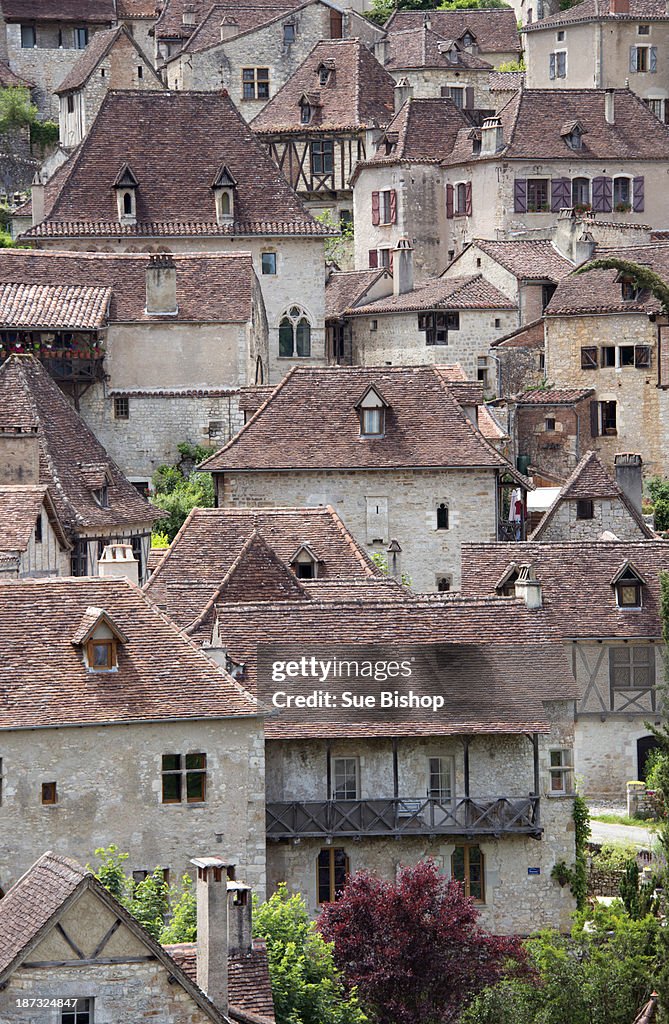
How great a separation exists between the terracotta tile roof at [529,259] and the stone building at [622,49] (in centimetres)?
1485

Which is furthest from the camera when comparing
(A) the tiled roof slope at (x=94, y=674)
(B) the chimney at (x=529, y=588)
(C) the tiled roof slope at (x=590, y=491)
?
(C) the tiled roof slope at (x=590, y=491)

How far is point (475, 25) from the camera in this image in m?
124

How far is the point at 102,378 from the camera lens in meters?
74.0

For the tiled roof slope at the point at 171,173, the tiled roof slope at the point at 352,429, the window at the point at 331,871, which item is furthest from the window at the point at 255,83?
the window at the point at 331,871

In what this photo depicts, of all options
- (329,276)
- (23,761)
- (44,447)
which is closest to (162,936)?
(23,761)

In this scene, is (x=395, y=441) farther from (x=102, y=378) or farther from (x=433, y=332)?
Answer: (x=433, y=332)

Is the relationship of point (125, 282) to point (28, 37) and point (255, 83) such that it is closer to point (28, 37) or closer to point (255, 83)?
point (255, 83)

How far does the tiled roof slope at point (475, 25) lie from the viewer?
122 metres

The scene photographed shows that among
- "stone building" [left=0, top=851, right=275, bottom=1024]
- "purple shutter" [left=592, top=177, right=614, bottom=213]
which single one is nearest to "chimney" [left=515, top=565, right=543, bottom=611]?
"stone building" [left=0, top=851, right=275, bottom=1024]

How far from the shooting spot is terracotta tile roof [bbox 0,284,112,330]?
73562 millimetres

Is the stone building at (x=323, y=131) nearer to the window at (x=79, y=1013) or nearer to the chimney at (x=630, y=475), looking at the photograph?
the chimney at (x=630, y=475)

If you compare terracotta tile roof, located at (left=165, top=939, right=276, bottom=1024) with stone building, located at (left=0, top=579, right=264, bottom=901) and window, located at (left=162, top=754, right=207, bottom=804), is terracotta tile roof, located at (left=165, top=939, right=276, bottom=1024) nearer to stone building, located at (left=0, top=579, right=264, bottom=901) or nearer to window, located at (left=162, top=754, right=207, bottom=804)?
stone building, located at (left=0, top=579, right=264, bottom=901)

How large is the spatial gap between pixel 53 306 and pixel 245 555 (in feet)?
67.2

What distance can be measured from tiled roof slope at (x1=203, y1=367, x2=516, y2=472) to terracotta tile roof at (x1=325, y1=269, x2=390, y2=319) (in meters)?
19.8
